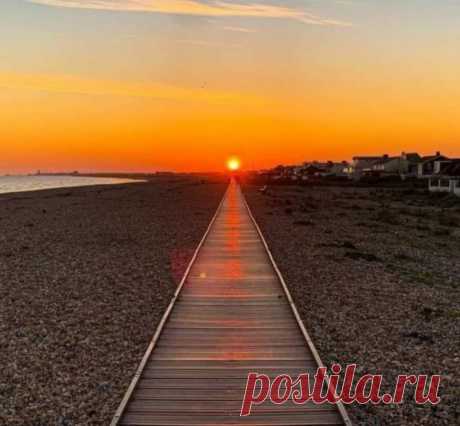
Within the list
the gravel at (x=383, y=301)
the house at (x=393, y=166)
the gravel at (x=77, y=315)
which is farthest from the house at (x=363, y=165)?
the gravel at (x=77, y=315)

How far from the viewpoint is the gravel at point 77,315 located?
23.3ft

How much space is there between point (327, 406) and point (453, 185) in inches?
2538

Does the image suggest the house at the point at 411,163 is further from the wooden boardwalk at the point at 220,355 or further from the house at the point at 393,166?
the wooden boardwalk at the point at 220,355

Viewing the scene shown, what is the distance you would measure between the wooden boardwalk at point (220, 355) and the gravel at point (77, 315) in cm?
59

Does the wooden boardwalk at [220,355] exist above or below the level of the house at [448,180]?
above

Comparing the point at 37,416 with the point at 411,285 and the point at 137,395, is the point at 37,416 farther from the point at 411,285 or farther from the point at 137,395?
the point at 411,285

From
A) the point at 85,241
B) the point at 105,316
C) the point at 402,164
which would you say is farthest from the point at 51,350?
the point at 402,164

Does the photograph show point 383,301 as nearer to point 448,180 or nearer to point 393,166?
point 448,180

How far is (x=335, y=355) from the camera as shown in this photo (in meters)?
8.73

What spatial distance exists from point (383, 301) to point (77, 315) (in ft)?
26.8

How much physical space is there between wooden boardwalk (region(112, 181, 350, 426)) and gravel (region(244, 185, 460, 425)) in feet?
2.63

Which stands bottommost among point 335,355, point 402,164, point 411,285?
point 402,164

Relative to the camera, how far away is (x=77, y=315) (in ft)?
37.3

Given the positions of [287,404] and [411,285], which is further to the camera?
[411,285]
